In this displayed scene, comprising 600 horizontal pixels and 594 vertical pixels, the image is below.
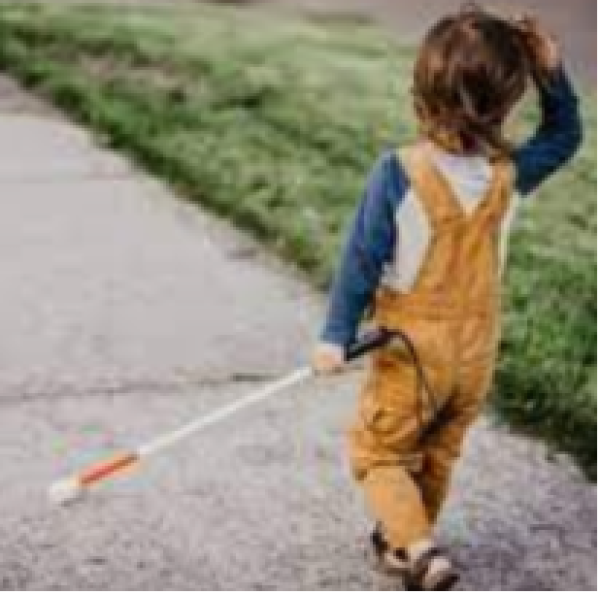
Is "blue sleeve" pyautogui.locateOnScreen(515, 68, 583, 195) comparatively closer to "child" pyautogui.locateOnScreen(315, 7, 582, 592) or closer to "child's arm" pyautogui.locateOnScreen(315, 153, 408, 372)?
"child" pyautogui.locateOnScreen(315, 7, 582, 592)

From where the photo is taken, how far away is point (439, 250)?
2.04 metres

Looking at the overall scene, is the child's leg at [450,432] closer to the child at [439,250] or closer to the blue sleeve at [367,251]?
the child at [439,250]

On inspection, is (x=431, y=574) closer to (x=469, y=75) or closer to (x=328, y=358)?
(x=328, y=358)

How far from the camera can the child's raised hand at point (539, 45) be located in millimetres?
2029

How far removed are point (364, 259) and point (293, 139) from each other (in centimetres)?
286

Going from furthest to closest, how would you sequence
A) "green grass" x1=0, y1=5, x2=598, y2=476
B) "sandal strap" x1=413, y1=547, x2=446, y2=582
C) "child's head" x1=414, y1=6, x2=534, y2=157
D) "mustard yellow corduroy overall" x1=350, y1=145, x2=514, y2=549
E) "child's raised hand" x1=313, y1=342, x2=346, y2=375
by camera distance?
"green grass" x1=0, y1=5, x2=598, y2=476 < "sandal strap" x1=413, y1=547, x2=446, y2=582 < "child's raised hand" x1=313, y1=342, x2=346, y2=375 < "mustard yellow corduroy overall" x1=350, y1=145, x2=514, y2=549 < "child's head" x1=414, y1=6, x2=534, y2=157

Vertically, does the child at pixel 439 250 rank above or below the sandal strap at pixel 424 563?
above

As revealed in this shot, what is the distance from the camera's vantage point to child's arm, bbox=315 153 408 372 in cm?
212

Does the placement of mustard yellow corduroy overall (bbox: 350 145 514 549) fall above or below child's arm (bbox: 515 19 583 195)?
below

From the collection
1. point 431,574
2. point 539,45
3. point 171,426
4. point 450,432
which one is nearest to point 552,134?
point 539,45

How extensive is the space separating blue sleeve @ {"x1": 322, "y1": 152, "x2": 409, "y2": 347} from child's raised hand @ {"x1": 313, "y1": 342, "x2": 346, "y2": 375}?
1cm

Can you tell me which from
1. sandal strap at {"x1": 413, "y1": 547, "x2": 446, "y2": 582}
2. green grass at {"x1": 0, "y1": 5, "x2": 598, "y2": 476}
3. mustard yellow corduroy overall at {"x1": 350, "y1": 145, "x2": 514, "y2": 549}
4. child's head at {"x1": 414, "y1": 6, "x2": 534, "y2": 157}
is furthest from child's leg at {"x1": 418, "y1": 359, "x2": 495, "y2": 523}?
green grass at {"x1": 0, "y1": 5, "x2": 598, "y2": 476}

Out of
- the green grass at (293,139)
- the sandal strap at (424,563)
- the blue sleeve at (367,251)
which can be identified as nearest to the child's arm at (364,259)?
the blue sleeve at (367,251)

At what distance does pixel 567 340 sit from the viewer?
13.0ft
